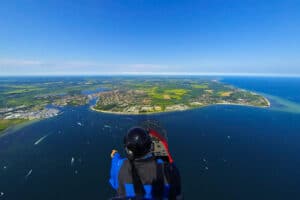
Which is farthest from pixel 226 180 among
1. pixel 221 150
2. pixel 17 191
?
pixel 17 191

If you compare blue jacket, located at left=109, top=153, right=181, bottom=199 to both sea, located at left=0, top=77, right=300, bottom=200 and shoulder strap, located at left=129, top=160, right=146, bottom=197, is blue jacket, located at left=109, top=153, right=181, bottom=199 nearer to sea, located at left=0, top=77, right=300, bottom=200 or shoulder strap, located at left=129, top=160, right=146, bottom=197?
shoulder strap, located at left=129, top=160, right=146, bottom=197

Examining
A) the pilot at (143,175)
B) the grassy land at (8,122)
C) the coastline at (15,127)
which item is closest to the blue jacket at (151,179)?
the pilot at (143,175)

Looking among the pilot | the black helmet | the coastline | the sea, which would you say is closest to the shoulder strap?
the pilot

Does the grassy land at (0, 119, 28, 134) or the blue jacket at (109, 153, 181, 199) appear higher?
the blue jacket at (109, 153, 181, 199)

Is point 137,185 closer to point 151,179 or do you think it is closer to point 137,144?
point 151,179

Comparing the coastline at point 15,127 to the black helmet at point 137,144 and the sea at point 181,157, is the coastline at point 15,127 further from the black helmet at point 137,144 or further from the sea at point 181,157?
the black helmet at point 137,144
